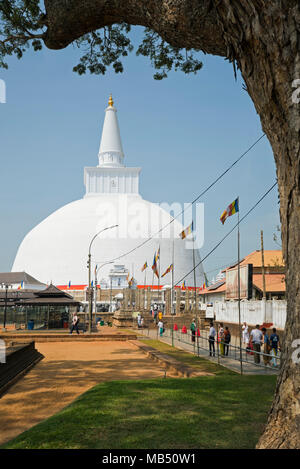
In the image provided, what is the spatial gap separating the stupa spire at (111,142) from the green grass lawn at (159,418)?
71.0 metres

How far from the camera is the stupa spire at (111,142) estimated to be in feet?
252

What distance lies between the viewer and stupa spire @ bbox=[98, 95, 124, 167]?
252 ft

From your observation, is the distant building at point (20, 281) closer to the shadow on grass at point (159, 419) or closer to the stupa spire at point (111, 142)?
the stupa spire at point (111, 142)

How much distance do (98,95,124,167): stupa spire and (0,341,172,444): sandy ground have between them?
59327mm

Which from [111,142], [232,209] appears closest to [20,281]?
[111,142]

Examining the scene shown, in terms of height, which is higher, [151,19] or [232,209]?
[151,19]

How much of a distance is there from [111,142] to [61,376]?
225 ft

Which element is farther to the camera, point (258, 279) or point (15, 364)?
point (258, 279)

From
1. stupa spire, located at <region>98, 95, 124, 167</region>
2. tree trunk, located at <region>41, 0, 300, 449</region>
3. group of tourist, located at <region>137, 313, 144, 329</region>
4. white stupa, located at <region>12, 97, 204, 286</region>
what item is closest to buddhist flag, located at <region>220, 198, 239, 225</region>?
tree trunk, located at <region>41, 0, 300, 449</region>

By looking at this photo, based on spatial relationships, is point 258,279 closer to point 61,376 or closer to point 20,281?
point 61,376

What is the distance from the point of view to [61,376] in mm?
13812

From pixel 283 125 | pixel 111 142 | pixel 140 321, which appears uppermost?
pixel 111 142

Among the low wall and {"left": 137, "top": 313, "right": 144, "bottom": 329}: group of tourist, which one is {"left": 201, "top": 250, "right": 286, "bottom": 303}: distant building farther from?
the low wall
